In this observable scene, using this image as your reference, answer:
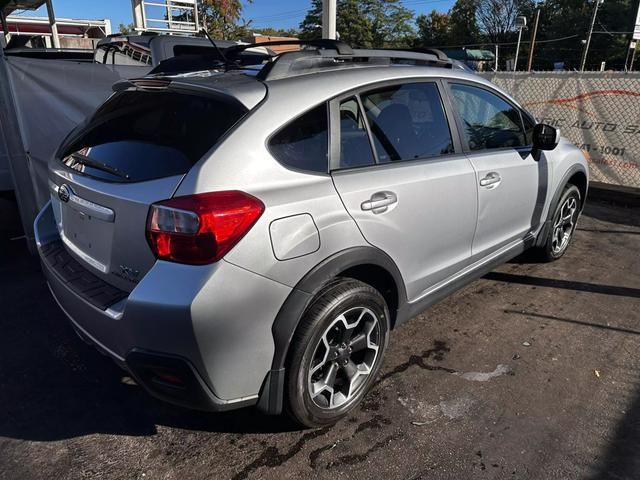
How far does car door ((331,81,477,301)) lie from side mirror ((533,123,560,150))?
1002mm

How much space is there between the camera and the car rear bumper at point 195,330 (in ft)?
6.01

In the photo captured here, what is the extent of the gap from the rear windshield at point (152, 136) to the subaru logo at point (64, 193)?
4.5 inches

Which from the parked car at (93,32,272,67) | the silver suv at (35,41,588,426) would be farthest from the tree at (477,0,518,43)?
the silver suv at (35,41,588,426)

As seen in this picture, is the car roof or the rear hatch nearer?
the rear hatch

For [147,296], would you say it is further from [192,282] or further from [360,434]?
[360,434]

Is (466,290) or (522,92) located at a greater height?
(522,92)

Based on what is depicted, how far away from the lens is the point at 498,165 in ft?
10.9

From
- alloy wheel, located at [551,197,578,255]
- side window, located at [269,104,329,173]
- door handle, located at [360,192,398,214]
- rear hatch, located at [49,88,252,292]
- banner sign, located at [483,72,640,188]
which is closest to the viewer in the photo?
rear hatch, located at [49,88,252,292]

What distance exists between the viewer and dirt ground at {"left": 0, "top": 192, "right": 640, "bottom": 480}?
226cm

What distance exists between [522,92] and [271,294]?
7.05 metres

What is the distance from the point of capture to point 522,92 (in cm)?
761

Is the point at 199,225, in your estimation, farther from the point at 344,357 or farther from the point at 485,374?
the point at 485,374

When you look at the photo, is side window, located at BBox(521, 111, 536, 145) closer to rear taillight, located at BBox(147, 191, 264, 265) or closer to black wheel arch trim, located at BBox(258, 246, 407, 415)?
black wheel arch trim, located at BBox(258, 246, 407, 415)

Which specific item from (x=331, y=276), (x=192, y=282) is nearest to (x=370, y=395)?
(x=331, y=276)
